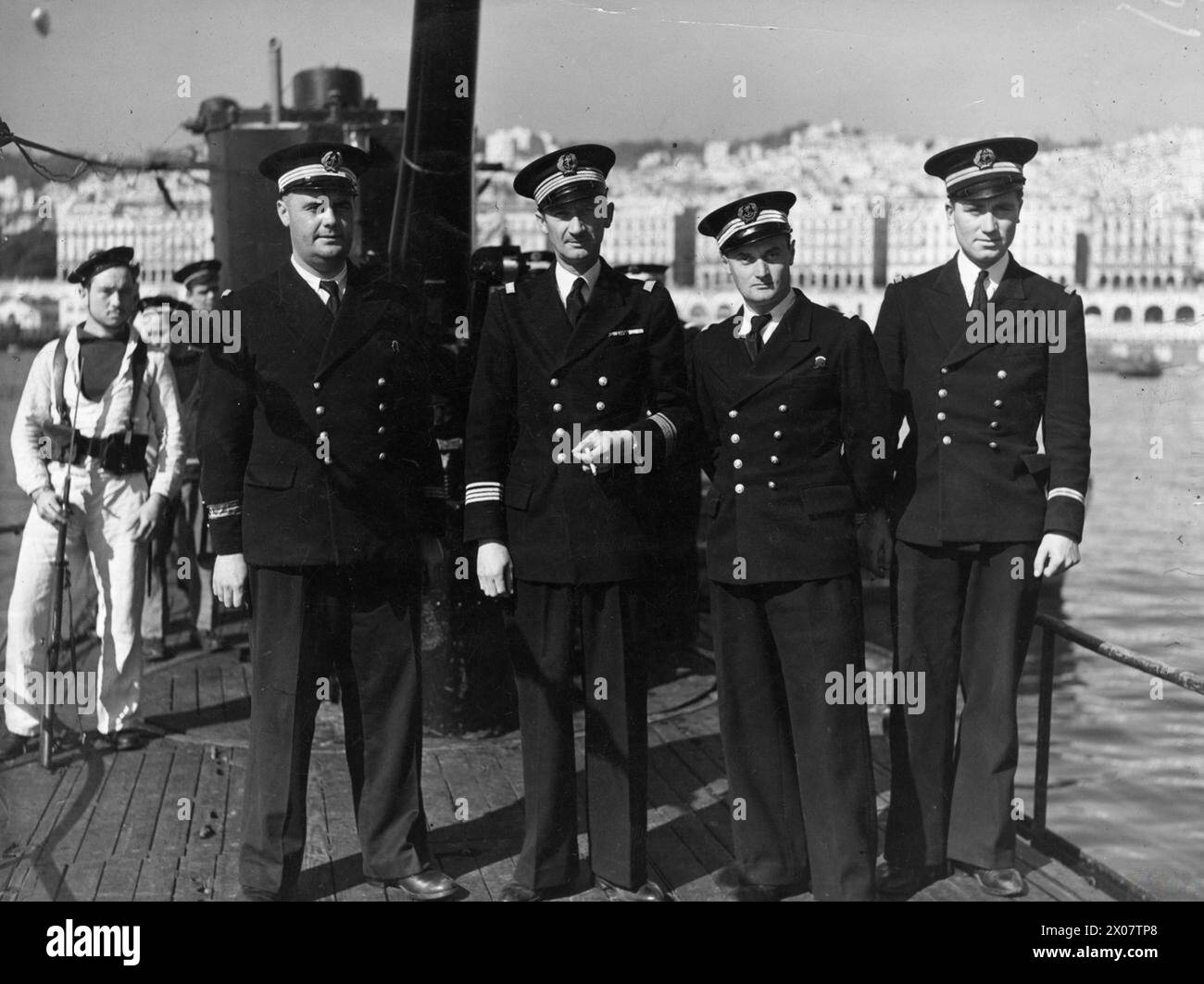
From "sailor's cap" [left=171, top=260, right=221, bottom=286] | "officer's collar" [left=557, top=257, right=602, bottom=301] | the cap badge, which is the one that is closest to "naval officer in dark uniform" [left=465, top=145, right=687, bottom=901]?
"officer's collar" [left=557, top=257, right=602, bottom=301]

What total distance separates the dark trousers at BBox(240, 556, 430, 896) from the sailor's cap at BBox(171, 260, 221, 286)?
523cm

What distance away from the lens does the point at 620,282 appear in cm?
437

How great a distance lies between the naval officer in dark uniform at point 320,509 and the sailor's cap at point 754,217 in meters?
1.10

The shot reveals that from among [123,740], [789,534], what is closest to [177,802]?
[123,740]

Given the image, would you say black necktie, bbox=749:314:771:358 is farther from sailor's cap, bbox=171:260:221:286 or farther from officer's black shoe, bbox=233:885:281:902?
sailor's cap, bbox=171:260:221:286

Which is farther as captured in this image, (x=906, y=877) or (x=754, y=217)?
(x=906, y=877)

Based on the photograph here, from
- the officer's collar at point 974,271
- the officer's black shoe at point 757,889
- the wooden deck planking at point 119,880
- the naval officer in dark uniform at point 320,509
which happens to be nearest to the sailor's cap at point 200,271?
the naval officer in dark uniform at point 320,509

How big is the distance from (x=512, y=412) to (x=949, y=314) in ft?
4.82

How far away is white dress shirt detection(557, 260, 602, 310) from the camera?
4312 millimetres

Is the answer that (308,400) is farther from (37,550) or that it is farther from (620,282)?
(37,550)

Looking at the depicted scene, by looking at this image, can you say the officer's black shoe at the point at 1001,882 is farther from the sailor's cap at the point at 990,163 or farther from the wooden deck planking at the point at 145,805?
the wooden deck planking at the point at 145,805

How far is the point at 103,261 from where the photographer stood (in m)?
5.97

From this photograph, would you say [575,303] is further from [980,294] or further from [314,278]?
[980,294]

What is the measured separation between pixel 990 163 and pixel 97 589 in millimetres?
4394
